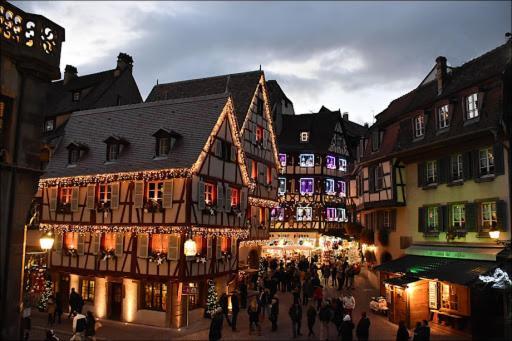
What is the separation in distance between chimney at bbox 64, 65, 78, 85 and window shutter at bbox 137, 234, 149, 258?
2741 centimetres

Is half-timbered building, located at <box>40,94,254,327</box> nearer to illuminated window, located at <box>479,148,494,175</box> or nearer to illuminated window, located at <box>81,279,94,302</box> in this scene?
illuminated window, located at <box>81,279,94,302</box>

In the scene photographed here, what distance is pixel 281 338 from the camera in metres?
21.5

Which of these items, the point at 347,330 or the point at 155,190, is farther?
the point at 155,190

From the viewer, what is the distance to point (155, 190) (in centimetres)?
2605

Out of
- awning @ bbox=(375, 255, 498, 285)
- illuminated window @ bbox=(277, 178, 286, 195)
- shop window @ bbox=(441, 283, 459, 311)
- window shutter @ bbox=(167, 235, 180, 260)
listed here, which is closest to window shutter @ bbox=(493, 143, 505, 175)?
awning @ bbox=(375, 255, 498, 285)

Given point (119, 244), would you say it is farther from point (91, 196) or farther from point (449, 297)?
point (449, 297)

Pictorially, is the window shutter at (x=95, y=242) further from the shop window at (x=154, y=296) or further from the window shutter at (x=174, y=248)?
the window shutter at (x=174, y=248)

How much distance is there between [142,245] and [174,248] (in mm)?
2073

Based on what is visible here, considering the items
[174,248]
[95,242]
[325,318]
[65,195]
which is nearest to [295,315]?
[325,318]

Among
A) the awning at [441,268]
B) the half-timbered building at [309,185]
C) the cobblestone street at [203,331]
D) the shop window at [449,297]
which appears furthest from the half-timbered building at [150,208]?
the half-timbered building at [309,185]

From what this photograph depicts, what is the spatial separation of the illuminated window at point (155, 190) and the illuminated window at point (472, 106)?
50.9ft

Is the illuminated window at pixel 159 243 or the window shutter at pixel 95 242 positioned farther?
the window shutter at pixel 95 242

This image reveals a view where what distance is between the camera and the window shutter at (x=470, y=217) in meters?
23.6

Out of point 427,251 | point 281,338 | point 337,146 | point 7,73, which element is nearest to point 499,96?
point 427,251
